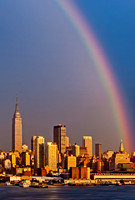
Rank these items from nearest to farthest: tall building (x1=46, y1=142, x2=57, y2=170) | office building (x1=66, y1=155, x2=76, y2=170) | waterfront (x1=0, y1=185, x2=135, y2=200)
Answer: waterfront (x1=0, y1=185, x2=135, y2=200), office building (x1=66, y1=155, x2=76, y2=170), tall building (x1=46, y1=142, x2=57, y2=170)

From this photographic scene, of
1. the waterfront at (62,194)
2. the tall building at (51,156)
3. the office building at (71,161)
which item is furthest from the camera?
the tall building at (51,156)

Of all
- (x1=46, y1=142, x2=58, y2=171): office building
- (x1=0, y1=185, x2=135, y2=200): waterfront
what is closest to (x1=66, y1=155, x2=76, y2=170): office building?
(x1=46, y1=142, x2=58, y2=171): office building

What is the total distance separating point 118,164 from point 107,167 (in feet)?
23.4

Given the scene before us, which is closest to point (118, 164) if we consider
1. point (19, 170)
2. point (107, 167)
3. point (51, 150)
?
point (107, 167)

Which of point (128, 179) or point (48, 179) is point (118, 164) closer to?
point (128, 179)

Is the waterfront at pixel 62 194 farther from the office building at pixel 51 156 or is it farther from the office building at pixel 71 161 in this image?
the office building at pixel 51 156

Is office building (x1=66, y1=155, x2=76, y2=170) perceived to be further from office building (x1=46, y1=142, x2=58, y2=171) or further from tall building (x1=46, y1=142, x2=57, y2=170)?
tall building (x1=46, y1=142, x2=57, y2=170)

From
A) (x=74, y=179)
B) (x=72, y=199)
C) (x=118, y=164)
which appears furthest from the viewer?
(x=118, y=164)

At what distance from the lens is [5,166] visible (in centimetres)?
19775

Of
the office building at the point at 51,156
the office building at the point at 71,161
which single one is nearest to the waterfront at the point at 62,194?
the office building at the point at 71,161

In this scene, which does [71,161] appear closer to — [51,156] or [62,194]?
[51,156]

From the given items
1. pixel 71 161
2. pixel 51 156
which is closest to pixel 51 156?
pixel 51 156

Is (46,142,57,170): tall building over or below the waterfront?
over

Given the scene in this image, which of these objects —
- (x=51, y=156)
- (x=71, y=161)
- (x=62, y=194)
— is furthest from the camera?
(x=51, y=156)
